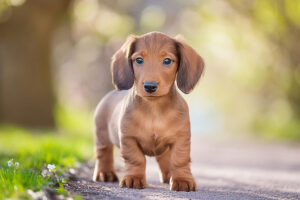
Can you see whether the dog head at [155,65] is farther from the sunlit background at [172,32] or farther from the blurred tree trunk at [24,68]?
the blurred tree trunk at [24,68]

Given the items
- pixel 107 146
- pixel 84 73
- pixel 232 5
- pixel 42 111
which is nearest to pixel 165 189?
pixel 107 146

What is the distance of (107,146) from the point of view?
5883 mm

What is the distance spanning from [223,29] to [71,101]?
1496cm

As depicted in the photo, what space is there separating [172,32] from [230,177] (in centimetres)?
2102

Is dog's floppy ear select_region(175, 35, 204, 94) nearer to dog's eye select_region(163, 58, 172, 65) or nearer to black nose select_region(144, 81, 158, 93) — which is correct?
→ dog's eye select_region(163, 58, 172, 65)

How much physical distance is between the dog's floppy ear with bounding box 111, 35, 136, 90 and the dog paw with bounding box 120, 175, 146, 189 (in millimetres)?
859

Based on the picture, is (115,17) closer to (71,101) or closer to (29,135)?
(29,135)

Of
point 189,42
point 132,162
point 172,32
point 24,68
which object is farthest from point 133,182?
point 172,32

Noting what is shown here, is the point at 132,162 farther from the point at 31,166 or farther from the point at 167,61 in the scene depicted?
the point at 31,166

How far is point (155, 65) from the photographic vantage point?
4.73 meters

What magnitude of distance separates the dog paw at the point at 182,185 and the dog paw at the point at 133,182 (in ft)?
0.95

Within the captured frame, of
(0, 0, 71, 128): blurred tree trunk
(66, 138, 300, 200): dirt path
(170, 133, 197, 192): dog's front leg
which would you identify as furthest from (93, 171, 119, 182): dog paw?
(0, 0, 71, 128): blurred tree trunk

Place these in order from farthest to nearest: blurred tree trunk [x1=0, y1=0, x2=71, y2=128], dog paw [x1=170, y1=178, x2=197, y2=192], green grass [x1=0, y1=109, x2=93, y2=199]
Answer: blurred tree trunk [x1=0, y1=0, x2=71, y2=128] → dog paw [x1=170, y1=178, x2=197, y2=192] → green grass [x1=0, y1=109, x2=93, y2=199]

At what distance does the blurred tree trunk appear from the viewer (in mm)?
14727
